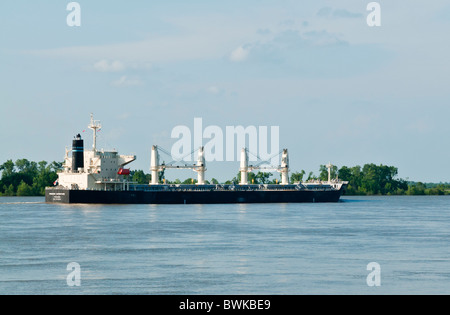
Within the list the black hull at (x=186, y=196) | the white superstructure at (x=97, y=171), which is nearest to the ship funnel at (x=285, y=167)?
the black hull at (x=186, y=196)

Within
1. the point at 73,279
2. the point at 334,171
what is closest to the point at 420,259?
the point at 73,279

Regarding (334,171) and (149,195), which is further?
(334,171)

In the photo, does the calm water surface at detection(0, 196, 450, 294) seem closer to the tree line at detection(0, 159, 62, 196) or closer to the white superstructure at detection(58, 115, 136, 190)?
the white superstructure at detection(58, 115, 136, 190)

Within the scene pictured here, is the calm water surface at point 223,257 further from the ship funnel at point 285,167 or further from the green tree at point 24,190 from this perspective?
the green tree at point 24,190

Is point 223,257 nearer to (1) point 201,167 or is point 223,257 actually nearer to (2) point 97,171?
(2) point 97,171

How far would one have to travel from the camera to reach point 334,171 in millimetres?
184250

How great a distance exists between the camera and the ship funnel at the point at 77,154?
9269cm

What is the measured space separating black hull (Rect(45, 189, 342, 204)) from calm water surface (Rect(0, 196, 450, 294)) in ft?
116

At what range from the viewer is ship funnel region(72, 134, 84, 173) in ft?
304

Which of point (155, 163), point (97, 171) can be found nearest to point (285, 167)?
point (155, 163)

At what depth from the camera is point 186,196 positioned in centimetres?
10288

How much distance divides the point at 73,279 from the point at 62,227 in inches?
1026

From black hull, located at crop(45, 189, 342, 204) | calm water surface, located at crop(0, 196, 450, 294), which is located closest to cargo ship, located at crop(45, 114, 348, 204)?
black hull, located at crop(45, 189, 342, 204)
